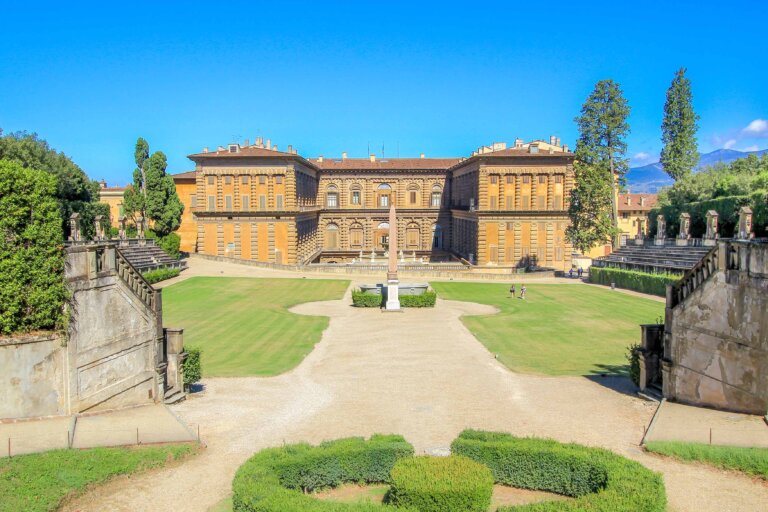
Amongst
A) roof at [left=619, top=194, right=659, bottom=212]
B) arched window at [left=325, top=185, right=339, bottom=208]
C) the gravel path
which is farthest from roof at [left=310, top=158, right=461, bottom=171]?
the gravel path

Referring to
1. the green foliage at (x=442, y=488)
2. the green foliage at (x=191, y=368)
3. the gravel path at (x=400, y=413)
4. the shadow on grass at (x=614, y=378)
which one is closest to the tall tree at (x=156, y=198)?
the gravel path at (x=400, y=413)

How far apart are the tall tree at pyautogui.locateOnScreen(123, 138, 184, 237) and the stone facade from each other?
4492cm

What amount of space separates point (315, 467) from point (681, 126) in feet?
264

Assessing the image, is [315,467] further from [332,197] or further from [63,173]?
[332,197]

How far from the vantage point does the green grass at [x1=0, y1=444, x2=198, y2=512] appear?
12.3m

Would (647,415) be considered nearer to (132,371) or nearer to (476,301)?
(132,371)

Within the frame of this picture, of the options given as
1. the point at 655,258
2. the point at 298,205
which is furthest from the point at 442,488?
the point at 298,205

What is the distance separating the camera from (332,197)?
312 ft

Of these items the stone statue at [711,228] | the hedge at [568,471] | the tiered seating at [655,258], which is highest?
the stone statue at [711,228]

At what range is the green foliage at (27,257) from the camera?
1641cm

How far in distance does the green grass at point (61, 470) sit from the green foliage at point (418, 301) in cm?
2779

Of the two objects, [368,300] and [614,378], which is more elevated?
[368,300]

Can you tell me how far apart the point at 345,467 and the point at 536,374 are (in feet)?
41.5

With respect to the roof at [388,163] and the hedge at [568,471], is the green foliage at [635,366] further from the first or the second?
the roof at [388,163]
